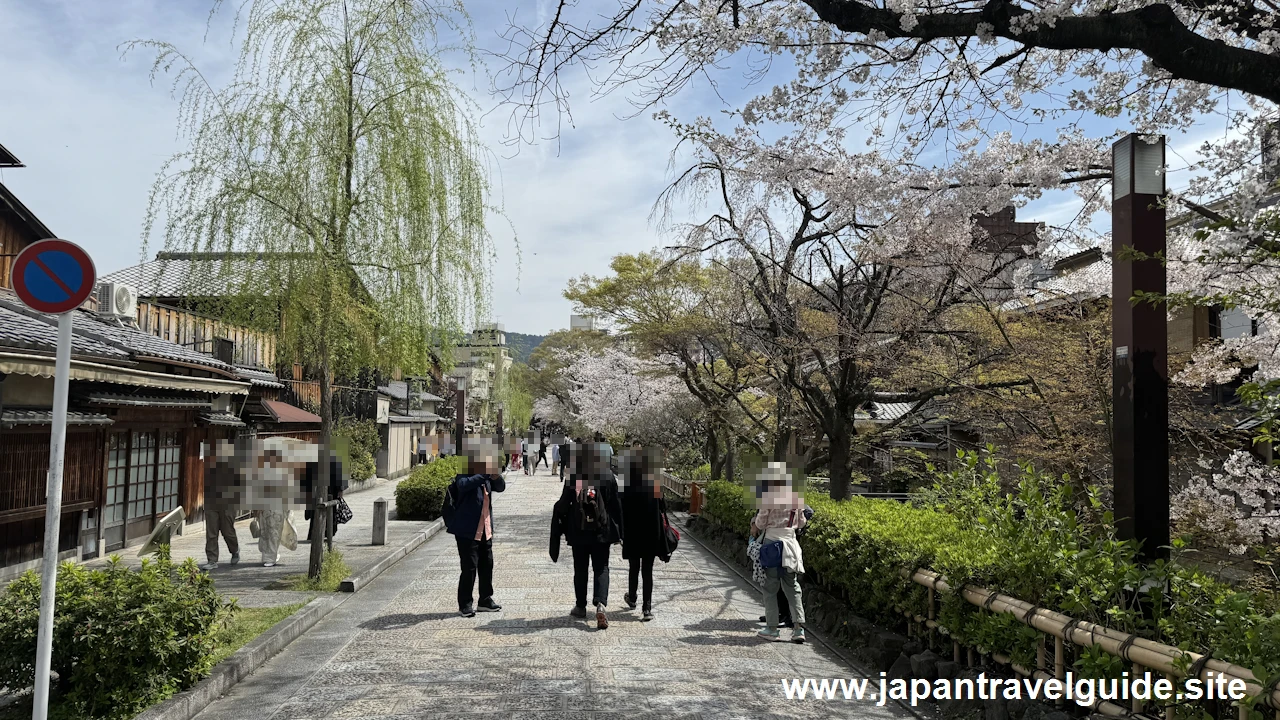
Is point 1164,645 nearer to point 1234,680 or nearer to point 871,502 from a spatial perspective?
point 1234,680

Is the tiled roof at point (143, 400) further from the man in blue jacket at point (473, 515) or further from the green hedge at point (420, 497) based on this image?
the man in blue jacket at point (473, 515)

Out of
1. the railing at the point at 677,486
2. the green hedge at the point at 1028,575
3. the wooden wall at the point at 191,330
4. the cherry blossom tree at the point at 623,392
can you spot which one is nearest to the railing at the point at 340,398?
the wooden wall at the point at 191,330

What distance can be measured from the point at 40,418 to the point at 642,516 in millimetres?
7045

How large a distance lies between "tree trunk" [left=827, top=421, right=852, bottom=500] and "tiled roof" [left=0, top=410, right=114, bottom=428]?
9.21 meters

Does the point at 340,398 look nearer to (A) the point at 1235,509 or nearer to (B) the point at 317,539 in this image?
(B) the point at 317,539

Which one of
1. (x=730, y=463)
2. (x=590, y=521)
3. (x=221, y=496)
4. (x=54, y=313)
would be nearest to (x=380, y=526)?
(x=221, y=496)

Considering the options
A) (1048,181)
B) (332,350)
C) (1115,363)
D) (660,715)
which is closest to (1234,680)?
(1115,363)

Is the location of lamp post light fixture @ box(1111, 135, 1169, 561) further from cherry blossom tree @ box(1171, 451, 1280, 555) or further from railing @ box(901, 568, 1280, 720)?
cherry blossom tree @ box(1171, 451, 1280, 555)

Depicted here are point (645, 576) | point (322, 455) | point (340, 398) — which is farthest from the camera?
point (340, 398)

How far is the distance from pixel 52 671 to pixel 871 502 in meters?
8.05

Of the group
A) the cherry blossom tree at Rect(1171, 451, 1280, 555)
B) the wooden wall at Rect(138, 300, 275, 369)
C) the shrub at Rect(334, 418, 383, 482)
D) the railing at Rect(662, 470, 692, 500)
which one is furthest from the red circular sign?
Result: the shrub at Rect(334, 418, 383, 482)

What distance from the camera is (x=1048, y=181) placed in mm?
7223

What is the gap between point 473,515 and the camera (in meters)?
8.28

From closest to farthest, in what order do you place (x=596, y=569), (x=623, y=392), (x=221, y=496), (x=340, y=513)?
(x=596, y=569) < (x=221, y=496) < (x=340, y=513) < (x=623, y=392)
